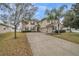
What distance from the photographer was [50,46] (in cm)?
143

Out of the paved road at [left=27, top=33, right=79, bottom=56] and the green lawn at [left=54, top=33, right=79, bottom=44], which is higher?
the green lawn at [left=54, top=33, right=79, bottom=44]

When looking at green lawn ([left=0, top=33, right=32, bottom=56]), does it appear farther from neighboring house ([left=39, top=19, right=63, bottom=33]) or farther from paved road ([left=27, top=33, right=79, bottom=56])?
neighboring house ([left=39, top=19, right=63, bottom=33])

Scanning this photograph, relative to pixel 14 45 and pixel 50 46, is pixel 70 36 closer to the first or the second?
pixel 50 46

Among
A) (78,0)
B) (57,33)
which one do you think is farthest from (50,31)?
(78,0)

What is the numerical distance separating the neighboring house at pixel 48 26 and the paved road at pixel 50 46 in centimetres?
5

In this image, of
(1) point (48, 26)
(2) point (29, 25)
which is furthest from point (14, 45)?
(1) point (48, 26)

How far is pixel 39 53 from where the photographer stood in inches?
55.9

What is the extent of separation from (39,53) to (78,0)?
0.55 meters

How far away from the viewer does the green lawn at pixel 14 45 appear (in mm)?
1417

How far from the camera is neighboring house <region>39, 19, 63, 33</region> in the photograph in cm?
143

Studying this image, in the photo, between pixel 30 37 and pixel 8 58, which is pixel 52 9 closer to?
pixel 30 37

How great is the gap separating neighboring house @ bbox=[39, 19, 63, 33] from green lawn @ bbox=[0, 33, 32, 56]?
0.57 feet

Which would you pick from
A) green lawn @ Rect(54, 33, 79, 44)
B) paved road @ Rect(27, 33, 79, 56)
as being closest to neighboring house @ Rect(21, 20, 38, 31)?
paved road @ Rect(27, 33, 79, 56)

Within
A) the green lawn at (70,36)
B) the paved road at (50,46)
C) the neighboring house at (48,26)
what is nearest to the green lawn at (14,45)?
the paved road at (50,46)
